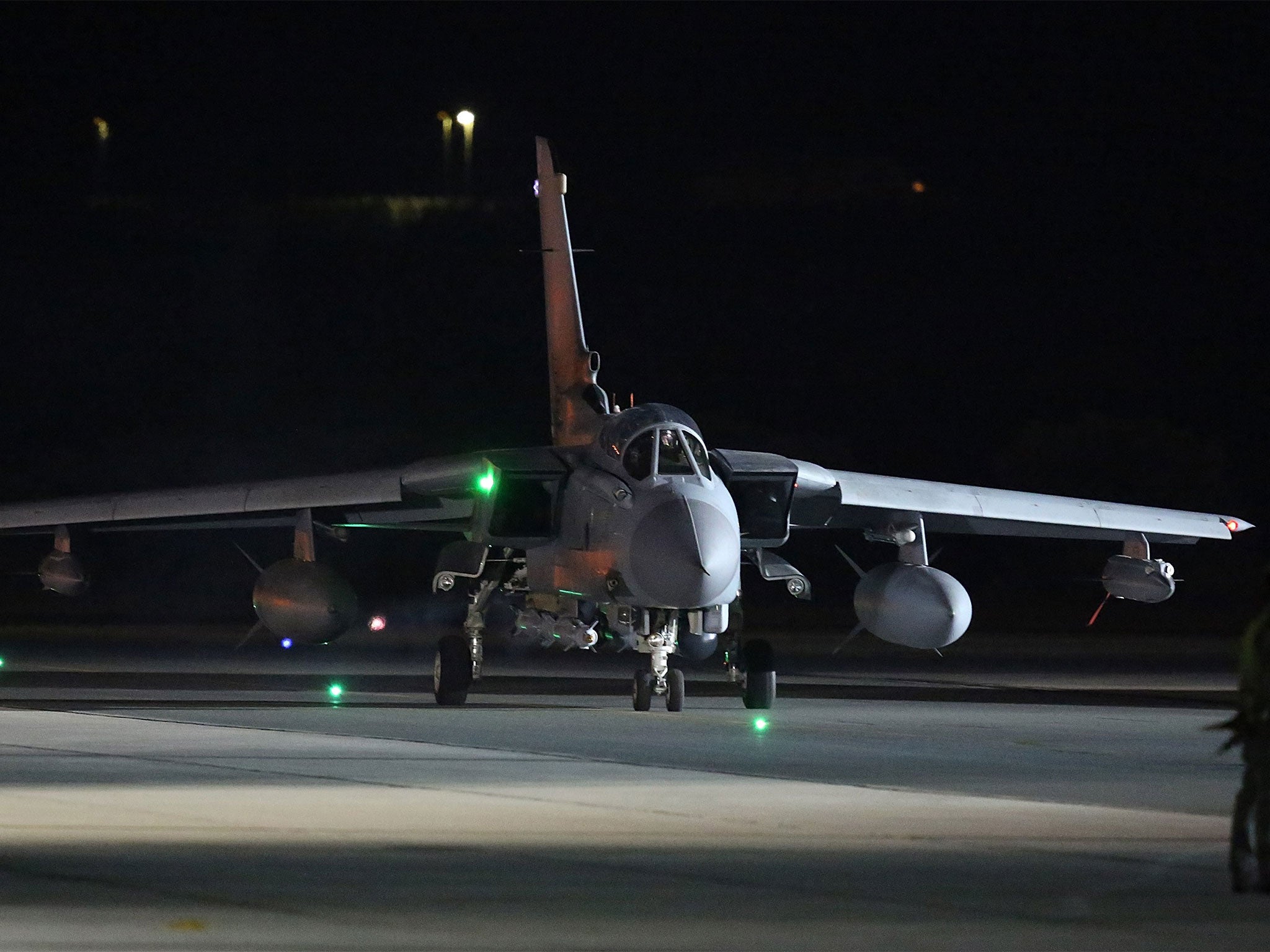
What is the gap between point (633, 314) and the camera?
285ft

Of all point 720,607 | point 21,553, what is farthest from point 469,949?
point 21,553

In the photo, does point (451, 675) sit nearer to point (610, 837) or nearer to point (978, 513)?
point (978, 513)

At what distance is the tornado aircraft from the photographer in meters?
19.7

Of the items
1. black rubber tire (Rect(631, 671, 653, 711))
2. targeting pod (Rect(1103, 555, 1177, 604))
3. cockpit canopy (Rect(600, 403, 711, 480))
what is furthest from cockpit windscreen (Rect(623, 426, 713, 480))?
targeting pod (Rect(1103, 555, 1177, 604))

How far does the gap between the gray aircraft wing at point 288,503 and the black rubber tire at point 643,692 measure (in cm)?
302

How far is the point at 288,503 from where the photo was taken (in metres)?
22.9

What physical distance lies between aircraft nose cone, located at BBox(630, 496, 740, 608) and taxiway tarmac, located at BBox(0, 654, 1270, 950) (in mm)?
1974

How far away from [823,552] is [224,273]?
3669 centimetres

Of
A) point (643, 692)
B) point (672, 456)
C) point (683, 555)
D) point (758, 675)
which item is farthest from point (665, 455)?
point (758, 675)

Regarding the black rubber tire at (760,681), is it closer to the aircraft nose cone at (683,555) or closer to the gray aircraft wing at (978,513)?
the aircraft nose cone at (683,555)

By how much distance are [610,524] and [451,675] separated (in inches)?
91.2

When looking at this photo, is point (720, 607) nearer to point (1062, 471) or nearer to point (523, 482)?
point (523, 482)

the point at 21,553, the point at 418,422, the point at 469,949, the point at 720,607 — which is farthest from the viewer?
the point at 418,422

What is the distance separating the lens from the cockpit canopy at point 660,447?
64.5 ft
